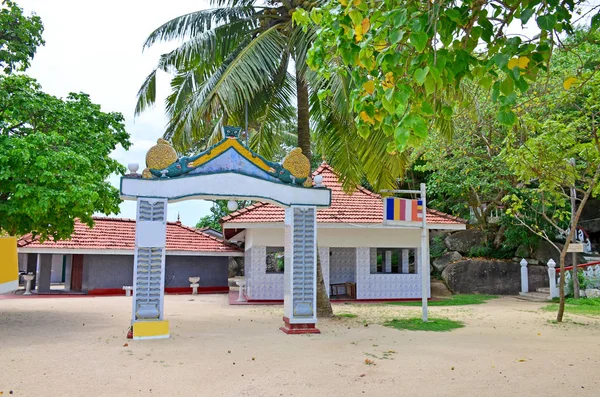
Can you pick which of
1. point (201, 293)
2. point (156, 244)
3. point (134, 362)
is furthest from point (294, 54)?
point (201, 293)

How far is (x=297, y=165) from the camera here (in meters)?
10.3

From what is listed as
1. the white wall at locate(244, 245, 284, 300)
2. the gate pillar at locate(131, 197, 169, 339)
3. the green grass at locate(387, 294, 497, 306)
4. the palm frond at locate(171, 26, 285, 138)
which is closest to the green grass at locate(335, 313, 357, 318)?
the green grass at locate(387, 294, 497, 306)

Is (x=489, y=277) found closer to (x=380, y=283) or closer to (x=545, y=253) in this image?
(x=545, y=253)

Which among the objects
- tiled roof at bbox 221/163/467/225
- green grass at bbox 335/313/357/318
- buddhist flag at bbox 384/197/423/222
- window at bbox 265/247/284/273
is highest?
tiled roof at bbox 221/163/467/225

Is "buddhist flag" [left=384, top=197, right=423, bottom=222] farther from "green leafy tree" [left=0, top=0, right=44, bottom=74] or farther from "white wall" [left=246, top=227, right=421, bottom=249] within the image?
"green leafy tree" [left=0, top=0, right=44, bottom=74]

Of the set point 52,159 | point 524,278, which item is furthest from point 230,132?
point 524,278

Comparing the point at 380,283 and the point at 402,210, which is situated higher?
the point at 402,210

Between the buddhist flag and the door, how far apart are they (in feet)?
44.9

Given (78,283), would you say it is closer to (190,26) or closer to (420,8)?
(190,26)

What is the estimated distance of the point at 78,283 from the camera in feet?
66.0

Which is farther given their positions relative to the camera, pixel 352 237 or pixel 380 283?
pixel 380 283

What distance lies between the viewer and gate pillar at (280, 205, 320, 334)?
32.6ft

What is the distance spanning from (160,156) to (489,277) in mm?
13839

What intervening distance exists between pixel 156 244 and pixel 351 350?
380 cm
